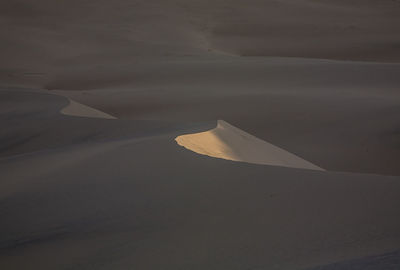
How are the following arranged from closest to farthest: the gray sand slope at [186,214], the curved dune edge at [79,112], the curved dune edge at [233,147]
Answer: the gray sand slope at [186,214] → the curved dune edge at [233,147] → the curved dune edge at [79,112]

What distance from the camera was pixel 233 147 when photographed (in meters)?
2.73

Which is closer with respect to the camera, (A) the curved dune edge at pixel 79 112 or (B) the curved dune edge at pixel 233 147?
(B) the curved dune edge at pixel 233 147

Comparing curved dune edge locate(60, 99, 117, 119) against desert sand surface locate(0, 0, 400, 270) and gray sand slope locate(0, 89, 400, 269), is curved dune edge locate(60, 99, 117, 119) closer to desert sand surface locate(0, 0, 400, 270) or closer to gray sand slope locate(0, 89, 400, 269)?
desert sand surface locate(0, 0, 400, 270)

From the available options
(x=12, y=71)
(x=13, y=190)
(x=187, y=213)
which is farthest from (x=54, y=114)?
(x=12, y=71)

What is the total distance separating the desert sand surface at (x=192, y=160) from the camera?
1.33m

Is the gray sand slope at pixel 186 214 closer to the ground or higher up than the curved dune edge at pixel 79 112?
higher up

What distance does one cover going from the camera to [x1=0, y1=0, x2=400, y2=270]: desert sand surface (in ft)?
4.36

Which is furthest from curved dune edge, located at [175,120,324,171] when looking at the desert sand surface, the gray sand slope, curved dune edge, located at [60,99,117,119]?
curved dune edge, located at [60,99,117,119]

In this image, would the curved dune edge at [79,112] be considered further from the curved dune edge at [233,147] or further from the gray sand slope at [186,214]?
the gray sand slope at [186,214]

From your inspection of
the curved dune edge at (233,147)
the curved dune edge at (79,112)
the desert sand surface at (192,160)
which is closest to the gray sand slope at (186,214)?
the desert sand surface at (192,160)

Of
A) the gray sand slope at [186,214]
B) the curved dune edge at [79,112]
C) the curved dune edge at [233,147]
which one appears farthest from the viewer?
the curved dune edge at [79,112]

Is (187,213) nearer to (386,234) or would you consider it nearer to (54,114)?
(386,234)

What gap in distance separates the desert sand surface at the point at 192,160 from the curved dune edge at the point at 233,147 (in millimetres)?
16

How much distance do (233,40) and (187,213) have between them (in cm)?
1220
